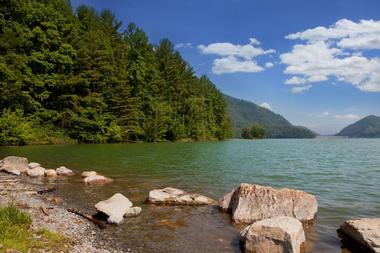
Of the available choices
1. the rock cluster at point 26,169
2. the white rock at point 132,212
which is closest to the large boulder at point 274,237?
the white rock at point 132,212

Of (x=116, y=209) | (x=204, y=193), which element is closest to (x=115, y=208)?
(x=116, y=209)

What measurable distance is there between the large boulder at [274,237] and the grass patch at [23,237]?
474 cm

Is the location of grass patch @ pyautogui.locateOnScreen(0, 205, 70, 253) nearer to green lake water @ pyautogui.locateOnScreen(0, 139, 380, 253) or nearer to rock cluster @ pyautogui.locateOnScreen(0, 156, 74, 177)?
green lake water @ pyautogui.locateOnScreen(0, 139, 380, 253)

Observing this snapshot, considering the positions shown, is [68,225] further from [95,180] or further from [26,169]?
[26,169]

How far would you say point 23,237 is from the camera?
7.89 m

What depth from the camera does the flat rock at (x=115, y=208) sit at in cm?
1141

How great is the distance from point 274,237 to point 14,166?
19655mm

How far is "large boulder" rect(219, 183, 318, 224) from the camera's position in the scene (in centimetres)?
1229

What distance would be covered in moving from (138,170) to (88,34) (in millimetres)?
45852

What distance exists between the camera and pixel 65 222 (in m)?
10.6

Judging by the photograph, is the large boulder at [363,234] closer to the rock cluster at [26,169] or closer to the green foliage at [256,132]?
the rock cluster at [26,169]

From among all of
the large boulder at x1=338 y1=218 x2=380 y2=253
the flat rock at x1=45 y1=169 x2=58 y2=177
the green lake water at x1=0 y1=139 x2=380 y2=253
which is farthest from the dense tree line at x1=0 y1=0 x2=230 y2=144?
the large boulder at x1=338 y1=218 x2=380 y2=253

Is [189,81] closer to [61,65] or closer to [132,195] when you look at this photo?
[61,65]

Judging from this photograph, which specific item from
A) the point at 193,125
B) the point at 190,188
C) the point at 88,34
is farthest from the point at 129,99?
the point at 190,188
